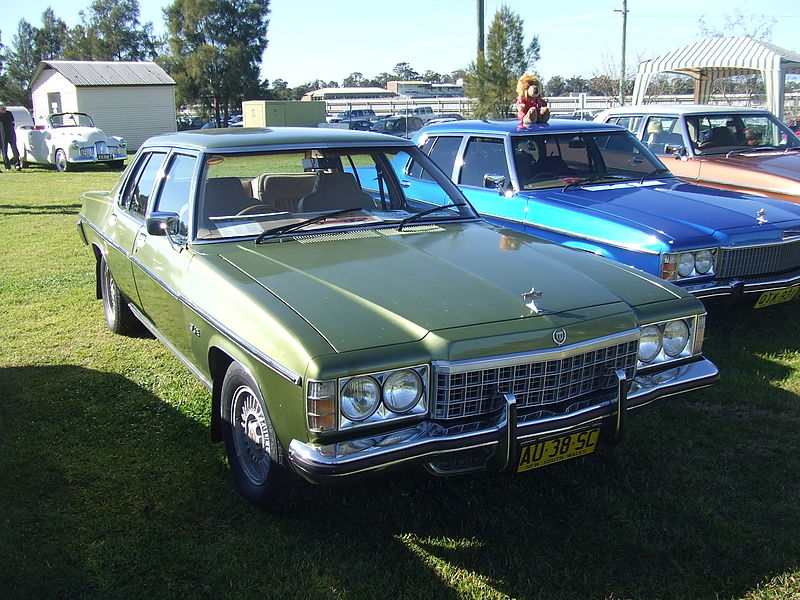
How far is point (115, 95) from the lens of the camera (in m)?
34.1

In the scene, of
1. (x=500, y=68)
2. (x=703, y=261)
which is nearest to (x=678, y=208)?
(x=703, y=261)

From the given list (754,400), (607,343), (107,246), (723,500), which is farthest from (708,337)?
(107,246)

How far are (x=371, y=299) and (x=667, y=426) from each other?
211 centimetres

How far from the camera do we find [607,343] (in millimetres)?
3119

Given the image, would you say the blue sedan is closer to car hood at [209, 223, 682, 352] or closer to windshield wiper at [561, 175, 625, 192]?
windshield wiper at [561, 175, 625, 192]

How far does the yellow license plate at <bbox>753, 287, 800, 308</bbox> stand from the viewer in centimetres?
554

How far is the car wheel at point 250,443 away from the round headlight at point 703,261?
141 inches

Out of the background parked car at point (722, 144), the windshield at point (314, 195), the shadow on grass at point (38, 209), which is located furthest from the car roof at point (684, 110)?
the shadow on grass at point (38, 209)

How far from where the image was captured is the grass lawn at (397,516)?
2.88 metres

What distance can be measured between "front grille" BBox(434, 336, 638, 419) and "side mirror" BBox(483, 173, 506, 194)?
9.95ft

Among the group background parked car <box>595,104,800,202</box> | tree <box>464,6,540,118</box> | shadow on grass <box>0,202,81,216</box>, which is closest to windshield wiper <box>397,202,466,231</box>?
background parked car <box>595,104,800,202</box>

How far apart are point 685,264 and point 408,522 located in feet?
10.2

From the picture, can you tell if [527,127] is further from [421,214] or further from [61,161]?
[61,161]

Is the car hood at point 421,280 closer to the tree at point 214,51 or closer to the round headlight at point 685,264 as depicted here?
the round headlight at point 685,264
